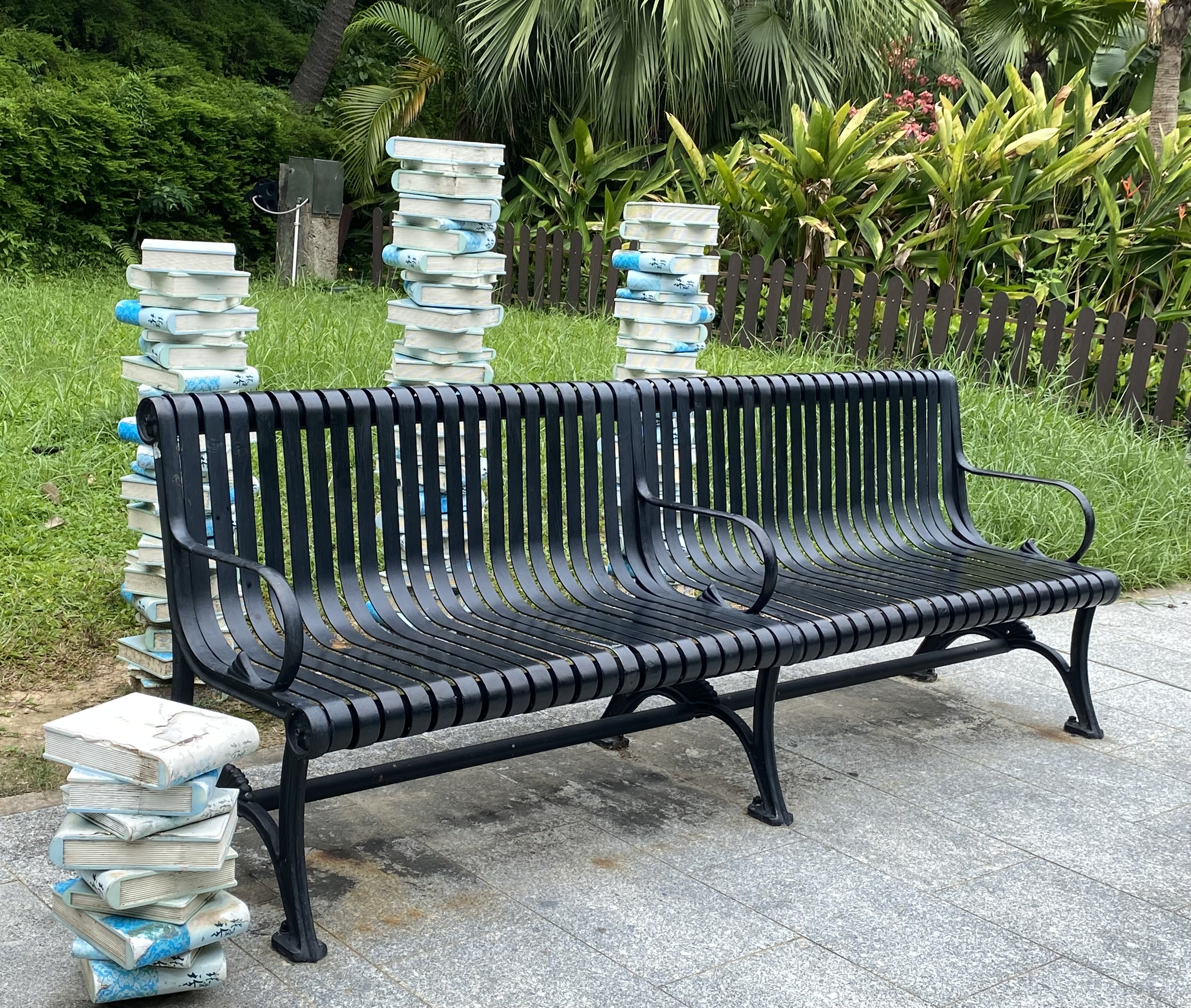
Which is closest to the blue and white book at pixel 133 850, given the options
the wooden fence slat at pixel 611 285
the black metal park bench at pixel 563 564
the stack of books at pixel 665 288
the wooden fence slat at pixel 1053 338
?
the black metal park bench at pixel 563 564

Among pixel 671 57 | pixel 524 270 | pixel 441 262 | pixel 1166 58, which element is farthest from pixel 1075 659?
→ pixel 671 57

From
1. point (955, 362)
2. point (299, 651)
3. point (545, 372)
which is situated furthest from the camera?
point (955, 362)

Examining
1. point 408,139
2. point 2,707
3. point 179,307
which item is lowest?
point 2,707

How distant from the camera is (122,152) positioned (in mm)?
12547

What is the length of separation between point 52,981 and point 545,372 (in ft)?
17.4

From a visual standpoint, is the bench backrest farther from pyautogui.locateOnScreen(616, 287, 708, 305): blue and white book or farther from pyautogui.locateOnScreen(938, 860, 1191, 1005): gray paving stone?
pyautogui.locateOnScreen(616, 287, 708, 305): blue and white book

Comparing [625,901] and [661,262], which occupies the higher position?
[661,262]

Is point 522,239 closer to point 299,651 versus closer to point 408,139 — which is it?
point 408,139

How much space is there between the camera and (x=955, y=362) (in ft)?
27.6

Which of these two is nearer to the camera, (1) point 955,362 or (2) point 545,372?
(2) point 545,372

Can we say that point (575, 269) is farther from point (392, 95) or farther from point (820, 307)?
point (392, 95)

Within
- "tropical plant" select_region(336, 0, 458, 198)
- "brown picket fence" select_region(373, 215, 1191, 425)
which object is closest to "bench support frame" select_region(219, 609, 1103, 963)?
"brown picket fence" select_region(373, 215, 1191, 425)

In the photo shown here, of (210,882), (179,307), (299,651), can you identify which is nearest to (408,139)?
(179,307)

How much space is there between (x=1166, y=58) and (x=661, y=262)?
737cm
